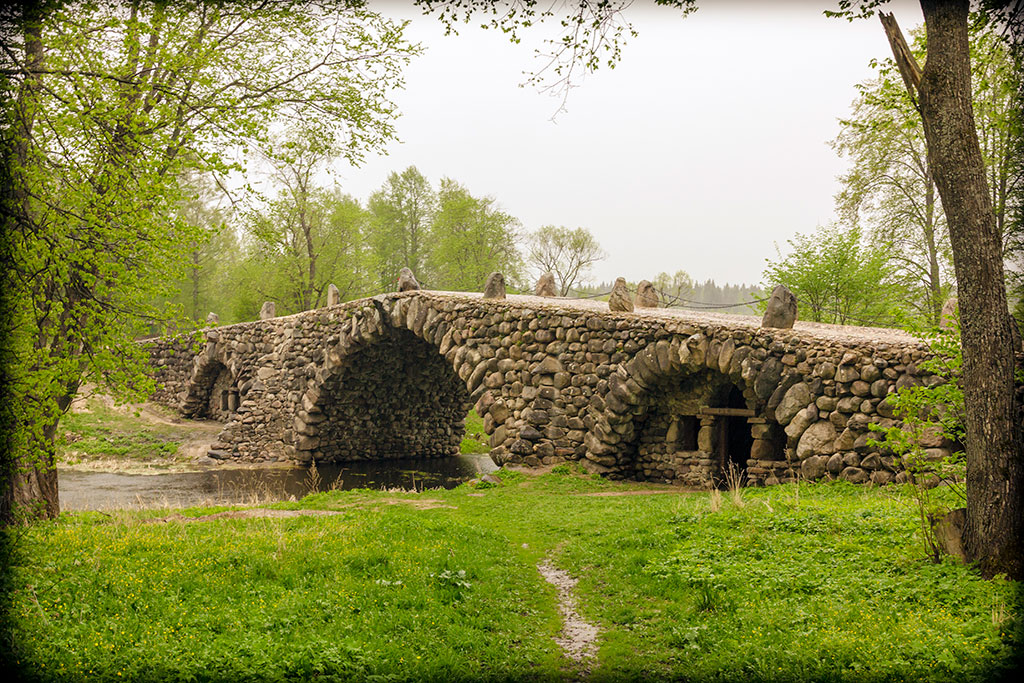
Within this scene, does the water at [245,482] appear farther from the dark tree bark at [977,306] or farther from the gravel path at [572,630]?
the dark tree bark at [977,306]

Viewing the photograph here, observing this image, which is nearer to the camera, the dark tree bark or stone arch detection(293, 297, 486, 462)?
the dark tree bark

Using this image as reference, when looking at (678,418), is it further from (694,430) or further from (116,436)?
(116,436)

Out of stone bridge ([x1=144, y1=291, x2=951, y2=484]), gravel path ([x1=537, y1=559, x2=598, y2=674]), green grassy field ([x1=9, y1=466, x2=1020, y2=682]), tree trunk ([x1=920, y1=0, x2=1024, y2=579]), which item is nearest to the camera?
green grassy field ([x1=9, y1=466, x2=1020, y2=682])

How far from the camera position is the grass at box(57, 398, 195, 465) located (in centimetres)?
2309

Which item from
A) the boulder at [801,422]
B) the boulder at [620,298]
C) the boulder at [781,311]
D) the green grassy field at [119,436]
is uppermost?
the boulder at [620,298]

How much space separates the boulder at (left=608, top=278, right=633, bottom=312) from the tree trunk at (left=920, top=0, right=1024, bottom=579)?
905 cm

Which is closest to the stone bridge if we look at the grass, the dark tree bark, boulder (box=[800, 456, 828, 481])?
boulder (box=[800, 456, 828, 481])

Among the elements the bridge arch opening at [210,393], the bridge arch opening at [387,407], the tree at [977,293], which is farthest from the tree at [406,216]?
the tree at [977,293]

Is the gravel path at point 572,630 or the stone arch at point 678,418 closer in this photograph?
the gravel path at point 572,630

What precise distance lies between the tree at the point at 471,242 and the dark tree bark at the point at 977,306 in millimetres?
32367

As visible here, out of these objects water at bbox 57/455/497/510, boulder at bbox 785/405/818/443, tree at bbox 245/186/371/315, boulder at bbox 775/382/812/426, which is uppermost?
tree at bbox 245/186/371/315

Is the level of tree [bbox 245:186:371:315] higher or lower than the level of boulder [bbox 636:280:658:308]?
higher

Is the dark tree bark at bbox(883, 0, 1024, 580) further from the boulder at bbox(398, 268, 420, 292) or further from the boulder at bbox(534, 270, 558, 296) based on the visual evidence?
the boulder at bbox(534, 270, 558, 296)

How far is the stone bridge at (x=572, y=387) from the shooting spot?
451 inches
